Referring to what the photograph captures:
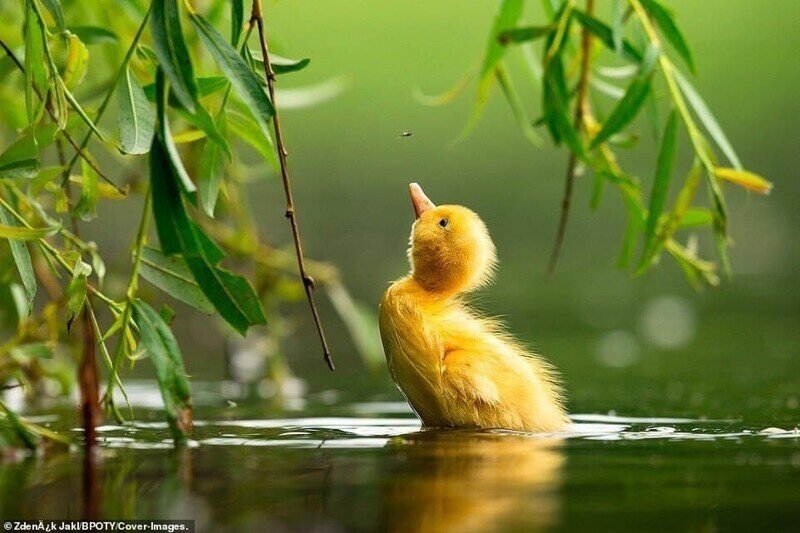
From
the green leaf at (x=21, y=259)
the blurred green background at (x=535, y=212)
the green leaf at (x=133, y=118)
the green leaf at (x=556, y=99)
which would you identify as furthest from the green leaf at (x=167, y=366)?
the blurred green background at (x=535, y=212)

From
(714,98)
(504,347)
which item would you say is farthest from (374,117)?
(504,347)

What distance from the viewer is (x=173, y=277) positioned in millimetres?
3705

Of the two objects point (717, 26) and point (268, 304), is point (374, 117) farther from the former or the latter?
point (268, 304)

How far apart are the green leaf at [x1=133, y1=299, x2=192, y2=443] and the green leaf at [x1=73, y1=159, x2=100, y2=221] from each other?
1.10ft

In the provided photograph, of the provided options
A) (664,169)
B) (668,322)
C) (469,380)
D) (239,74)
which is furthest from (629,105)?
(668,322)

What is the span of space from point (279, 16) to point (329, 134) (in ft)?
4.88

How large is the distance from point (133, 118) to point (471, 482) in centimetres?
117

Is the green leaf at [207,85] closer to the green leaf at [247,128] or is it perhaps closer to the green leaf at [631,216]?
the green leaf at [247,128]

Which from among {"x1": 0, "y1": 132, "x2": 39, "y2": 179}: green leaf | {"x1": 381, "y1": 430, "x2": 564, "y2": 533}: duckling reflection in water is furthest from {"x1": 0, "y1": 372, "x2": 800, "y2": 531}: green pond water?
{"x1": 0, "y1": 132, "x2": 39, "y2": 179}: green leaf

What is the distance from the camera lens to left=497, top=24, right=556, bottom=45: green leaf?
174 inches

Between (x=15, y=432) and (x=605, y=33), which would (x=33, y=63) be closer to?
(x=15, y=432)

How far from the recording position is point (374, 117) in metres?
16.2

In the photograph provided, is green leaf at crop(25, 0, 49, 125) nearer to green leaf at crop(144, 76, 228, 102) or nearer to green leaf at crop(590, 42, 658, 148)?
green leaf at crop(144, 76, 228, 102)

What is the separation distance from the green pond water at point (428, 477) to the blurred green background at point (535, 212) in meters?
0.77
